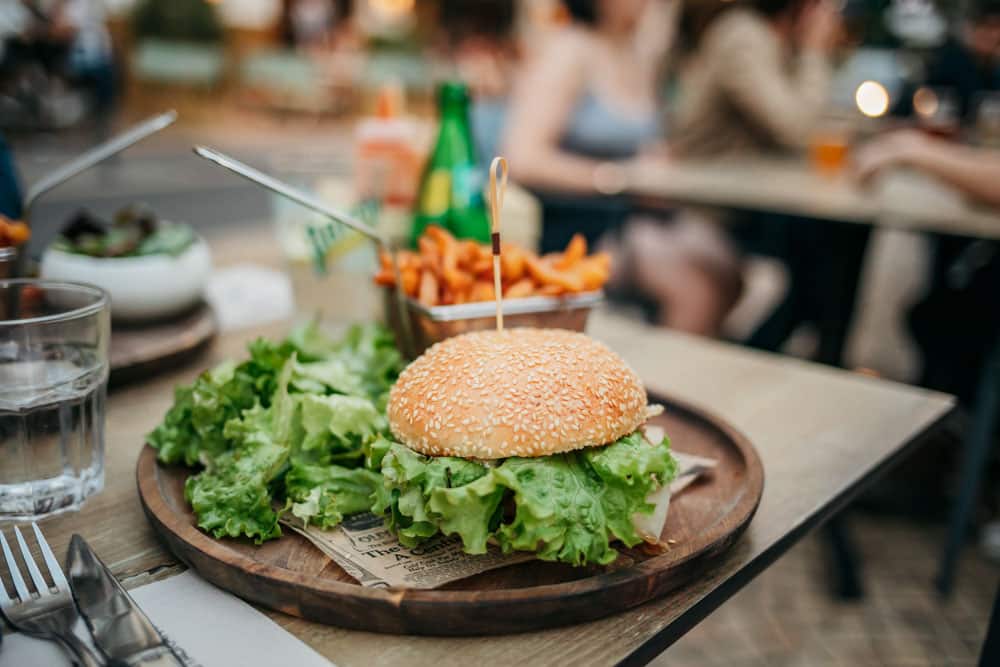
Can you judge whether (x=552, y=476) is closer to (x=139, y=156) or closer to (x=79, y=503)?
(x=79, y=503)

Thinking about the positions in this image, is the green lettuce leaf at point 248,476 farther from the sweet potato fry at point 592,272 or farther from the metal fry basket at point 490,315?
the sweet potato fry at point 592,272

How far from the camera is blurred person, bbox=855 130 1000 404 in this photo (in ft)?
8.43

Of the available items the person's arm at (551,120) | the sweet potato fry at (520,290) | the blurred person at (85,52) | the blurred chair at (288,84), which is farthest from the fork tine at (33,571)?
the blurred chair at (288,84)

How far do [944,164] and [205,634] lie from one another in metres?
2.67

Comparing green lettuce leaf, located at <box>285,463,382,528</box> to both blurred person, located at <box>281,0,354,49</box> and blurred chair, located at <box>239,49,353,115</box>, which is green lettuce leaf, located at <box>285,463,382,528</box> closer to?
blurred chair, located at <box>239,49,353,115</box>

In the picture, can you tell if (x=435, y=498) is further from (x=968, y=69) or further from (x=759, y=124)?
(x=968, y=69)

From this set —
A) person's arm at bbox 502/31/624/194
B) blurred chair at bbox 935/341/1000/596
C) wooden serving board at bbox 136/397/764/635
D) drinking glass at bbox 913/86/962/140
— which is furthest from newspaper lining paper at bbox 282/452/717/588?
drinking glass at bbox 913/86/962/140

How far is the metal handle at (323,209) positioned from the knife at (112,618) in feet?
1.49

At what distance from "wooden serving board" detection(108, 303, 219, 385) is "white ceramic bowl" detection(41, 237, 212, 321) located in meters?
0.03

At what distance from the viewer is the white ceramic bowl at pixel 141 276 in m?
1.37

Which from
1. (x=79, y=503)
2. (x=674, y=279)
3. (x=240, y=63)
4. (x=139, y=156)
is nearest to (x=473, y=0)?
(x=240, y=63)

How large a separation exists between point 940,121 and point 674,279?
4.05ft

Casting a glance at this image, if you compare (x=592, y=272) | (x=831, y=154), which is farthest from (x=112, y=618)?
(x=831, y=154)

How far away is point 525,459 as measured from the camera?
86 cm
